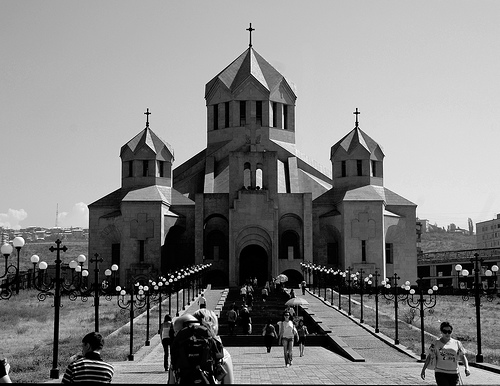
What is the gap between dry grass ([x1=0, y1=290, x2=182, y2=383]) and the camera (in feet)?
71.3

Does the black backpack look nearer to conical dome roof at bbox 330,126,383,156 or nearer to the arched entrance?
the arched entrance

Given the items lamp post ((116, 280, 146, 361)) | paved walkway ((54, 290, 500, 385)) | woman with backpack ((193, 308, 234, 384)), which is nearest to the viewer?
woman with backpack ((193, 308, 234, 384))

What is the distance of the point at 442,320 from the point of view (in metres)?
37.0

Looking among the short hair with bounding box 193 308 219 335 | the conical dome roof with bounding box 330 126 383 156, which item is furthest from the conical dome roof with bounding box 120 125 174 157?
the short hair with bounding box 193 308 219 335

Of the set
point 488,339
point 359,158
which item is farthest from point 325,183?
Result: point 488,339

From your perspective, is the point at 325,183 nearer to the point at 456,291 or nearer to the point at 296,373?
the point at 456,291

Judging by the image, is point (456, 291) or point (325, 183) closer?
point (456, 291)

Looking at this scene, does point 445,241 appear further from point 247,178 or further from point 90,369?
point 90,369

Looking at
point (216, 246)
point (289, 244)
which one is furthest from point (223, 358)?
point (289, 244)

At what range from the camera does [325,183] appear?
66.6 meters

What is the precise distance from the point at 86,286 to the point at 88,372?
155ft

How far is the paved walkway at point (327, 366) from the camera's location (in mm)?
16188

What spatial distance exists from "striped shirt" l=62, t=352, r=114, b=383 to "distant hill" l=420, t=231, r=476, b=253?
157 m

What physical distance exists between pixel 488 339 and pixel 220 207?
1258 inches
